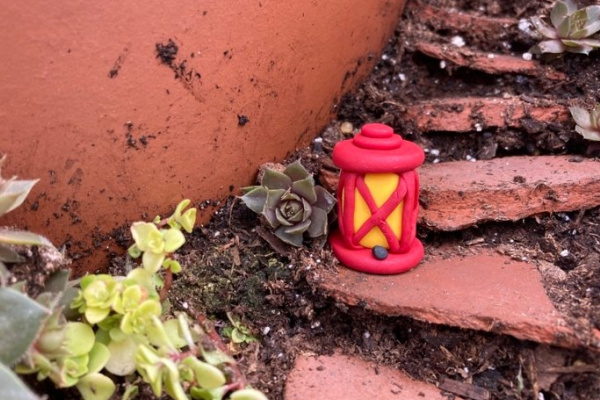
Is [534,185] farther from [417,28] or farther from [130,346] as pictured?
[130,346]

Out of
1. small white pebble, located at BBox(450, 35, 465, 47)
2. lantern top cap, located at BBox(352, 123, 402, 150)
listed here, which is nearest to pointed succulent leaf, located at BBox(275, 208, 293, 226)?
lantern top cap, located at BBox(352, 123, 402, 150)

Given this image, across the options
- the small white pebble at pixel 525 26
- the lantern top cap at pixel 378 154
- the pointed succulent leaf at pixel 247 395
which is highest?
the small white pebble at pixel 525 26

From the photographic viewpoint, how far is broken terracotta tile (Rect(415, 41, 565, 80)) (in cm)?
194

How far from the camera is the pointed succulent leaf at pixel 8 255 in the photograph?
3.99 feet

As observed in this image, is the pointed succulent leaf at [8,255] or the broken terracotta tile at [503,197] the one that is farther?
the broken terracotta tile at [503,197]

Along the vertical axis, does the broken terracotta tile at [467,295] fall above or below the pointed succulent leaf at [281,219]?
below

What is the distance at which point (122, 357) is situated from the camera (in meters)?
1.24

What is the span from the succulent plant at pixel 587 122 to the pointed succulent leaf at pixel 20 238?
1.40 m

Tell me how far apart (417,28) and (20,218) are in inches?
56.4

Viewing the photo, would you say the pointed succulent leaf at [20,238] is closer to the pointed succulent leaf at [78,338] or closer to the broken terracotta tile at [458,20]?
the pointed succulent leaf at [78,338]

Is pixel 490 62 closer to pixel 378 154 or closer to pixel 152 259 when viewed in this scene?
pixel 378 154

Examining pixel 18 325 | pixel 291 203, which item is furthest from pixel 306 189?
pixel 18 325

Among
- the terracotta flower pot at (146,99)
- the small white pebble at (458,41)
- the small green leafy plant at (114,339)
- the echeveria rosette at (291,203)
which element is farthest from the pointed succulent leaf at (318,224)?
the small white pebble at (458,41)

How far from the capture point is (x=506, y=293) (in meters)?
1.44
